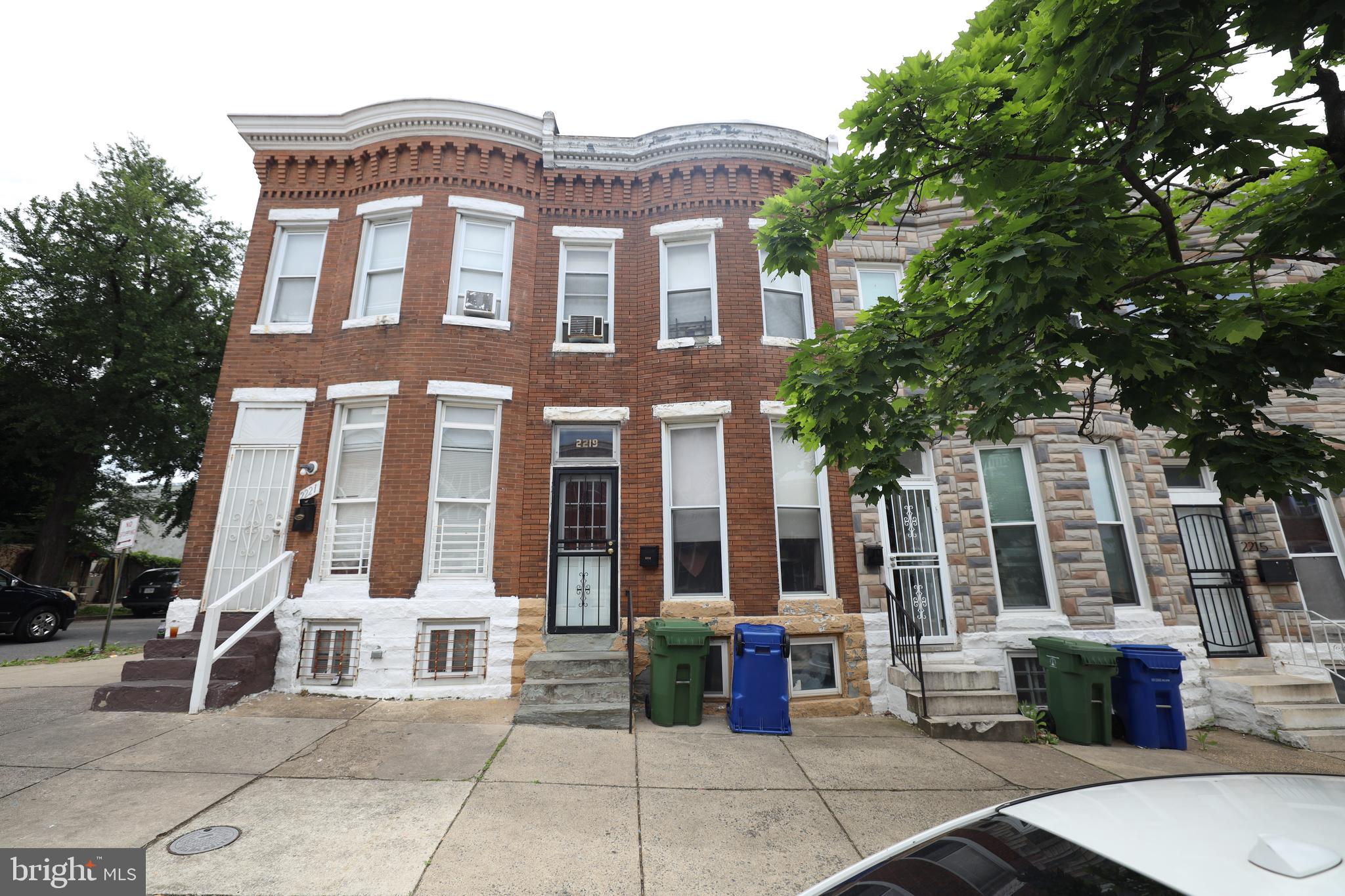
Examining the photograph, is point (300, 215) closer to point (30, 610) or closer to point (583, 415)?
point (583, 415)

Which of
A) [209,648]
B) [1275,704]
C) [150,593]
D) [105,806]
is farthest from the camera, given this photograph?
[150,593]

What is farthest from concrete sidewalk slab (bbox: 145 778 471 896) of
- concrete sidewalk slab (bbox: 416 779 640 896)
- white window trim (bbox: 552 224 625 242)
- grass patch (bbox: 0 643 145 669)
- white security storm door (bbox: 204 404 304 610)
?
white window trim (bbox: 552 224 625 242)

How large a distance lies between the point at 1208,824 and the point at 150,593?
83.7ft

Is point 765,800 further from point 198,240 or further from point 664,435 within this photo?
point 198,240

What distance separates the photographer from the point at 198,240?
19.1m

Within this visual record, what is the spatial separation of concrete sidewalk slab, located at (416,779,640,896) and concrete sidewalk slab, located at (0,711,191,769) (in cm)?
376

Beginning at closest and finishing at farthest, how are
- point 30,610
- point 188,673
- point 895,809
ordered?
point 895,809, point 188,673, point 30,610

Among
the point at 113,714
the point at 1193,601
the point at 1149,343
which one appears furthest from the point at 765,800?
the point at 1193,601

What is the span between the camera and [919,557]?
8445 millimetres

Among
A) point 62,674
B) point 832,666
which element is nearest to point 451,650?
point 832,666

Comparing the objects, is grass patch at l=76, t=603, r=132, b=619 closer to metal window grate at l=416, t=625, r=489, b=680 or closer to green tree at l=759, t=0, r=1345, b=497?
metal window grate at l=416, t=625, r=489, b=680

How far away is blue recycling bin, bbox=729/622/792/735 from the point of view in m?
6.63

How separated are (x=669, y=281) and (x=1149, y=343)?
7.01 meters

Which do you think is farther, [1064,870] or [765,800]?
[765,800]
